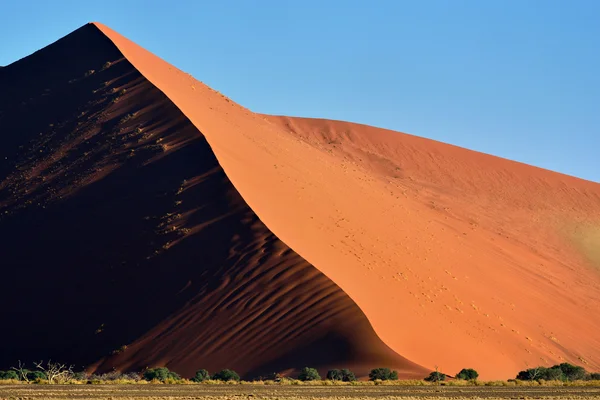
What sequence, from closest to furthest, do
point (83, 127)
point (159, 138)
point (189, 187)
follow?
point (189, 187)
point (159, 138)
point (83, 127)

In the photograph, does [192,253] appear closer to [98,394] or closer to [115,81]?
[98,394]

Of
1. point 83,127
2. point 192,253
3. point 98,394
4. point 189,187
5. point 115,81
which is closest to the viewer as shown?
point 98,394

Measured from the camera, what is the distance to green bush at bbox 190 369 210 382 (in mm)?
27844

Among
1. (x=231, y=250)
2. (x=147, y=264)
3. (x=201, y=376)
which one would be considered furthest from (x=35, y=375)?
(x=231, y=250)

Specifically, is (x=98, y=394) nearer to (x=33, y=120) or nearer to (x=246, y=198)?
(x=246, y=198)

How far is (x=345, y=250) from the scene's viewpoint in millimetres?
37312

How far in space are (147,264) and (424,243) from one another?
1282 cm

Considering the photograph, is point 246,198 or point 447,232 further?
point 447,232

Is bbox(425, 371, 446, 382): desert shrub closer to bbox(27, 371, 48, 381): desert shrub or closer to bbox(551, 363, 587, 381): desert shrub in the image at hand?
bbox(551, 363, 587, 381): desert shrub

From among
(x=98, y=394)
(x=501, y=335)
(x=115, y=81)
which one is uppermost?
(x=115, y=81)

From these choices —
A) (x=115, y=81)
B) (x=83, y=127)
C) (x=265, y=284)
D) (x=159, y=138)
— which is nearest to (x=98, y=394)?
(x=265, y=284)

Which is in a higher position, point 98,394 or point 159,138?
point 159,138

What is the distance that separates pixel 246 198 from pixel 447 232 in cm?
1424

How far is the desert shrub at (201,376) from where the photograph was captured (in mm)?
27828
